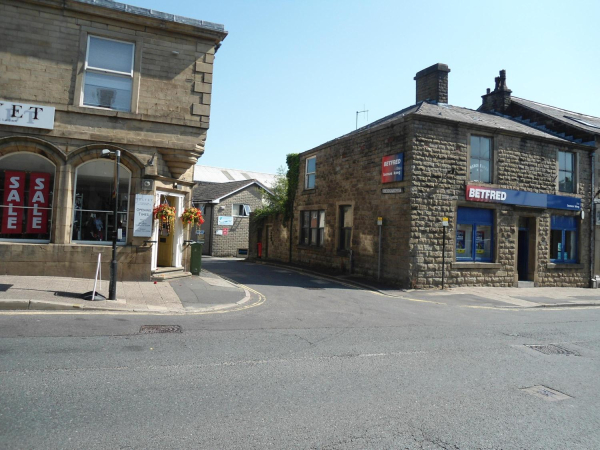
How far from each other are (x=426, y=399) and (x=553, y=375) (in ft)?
A: 8.36

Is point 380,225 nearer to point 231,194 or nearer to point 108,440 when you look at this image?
point 108,440

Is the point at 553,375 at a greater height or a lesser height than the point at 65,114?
lesser

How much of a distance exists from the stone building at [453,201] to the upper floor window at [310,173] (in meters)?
1.67

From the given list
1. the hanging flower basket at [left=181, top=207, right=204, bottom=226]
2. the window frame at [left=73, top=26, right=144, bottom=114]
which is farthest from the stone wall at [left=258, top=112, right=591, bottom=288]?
the window frame at [left=73, top=26, right=144, bottom=114]

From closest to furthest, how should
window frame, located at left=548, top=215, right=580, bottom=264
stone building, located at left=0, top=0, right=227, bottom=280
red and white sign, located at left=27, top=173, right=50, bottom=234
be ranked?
stone building, located at left=0, top=0, right=227, bottom=280, red and white sign, located at left=27, top=173, right=50, bottom=234, window frame, located at left=548, top=215, right=580, bottom=264

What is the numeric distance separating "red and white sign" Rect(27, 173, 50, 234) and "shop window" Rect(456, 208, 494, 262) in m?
14.0

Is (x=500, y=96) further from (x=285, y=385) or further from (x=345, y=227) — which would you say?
(x=285, y=385)

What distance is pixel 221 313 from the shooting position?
999 cm

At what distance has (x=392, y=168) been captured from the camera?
17031 mm

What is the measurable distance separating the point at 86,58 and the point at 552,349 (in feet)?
45.2

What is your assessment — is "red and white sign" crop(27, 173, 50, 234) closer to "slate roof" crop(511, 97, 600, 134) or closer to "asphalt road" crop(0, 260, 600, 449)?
"asphalt road" crop(0, 260, 600, 449)

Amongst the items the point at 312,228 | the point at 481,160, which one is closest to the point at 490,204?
the point at 481,160

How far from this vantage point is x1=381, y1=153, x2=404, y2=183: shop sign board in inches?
652

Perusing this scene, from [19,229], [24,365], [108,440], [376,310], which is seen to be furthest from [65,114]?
[108,440]
